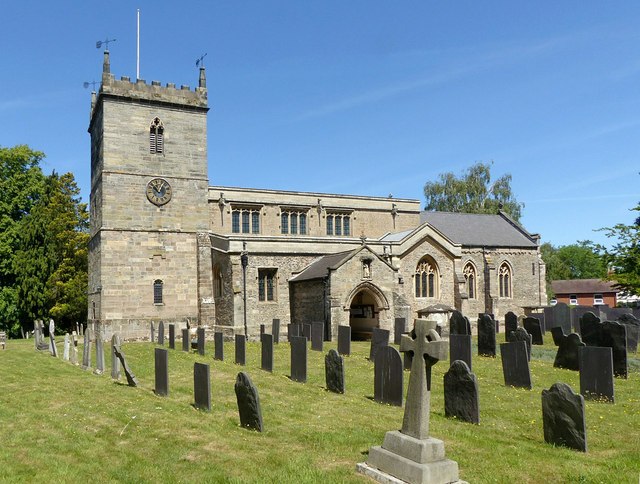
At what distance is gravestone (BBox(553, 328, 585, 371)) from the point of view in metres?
16.4

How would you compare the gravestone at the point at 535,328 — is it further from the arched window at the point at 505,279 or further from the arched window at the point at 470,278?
the arched window at the point at 505,279

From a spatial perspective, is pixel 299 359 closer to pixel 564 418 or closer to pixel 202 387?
pixel 202 387

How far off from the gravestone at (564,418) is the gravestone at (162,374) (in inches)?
329

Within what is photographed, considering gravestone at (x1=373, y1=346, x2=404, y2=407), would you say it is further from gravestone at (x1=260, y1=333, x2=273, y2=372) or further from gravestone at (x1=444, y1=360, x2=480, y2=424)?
gravestone at (x1=260, y1=333, x2=273, y2=372)

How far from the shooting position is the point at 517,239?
40219 mm

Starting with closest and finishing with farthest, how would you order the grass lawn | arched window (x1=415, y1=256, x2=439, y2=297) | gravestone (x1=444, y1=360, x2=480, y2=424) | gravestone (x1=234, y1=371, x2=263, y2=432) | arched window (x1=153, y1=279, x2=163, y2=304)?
the grass lawn → gravestone (x1=234, y1=371, x2=263, y2=432) → gravestone (x1=444, y1=360, x2=480, y2=424) → arched window (x1=153, y1=279, x2=163, y2=304) → arched window (x1=415, y1=256, x2=439, y2=297)

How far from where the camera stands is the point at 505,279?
39.0 m

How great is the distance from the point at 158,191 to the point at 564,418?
79.1 feet

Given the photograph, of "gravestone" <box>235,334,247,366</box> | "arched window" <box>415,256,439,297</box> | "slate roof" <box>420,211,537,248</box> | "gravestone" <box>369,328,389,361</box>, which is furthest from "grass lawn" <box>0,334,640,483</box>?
"slate roof" <box>420,211,537,248</box>

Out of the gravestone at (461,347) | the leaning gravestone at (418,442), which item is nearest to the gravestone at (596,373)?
the gravestone at (461,347)

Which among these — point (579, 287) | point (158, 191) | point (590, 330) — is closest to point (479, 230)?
point (590, 330)

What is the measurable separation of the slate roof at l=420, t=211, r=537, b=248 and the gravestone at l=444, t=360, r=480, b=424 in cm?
2726

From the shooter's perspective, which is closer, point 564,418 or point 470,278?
point 564,418

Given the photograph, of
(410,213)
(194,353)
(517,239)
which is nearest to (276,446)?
(194,353)
